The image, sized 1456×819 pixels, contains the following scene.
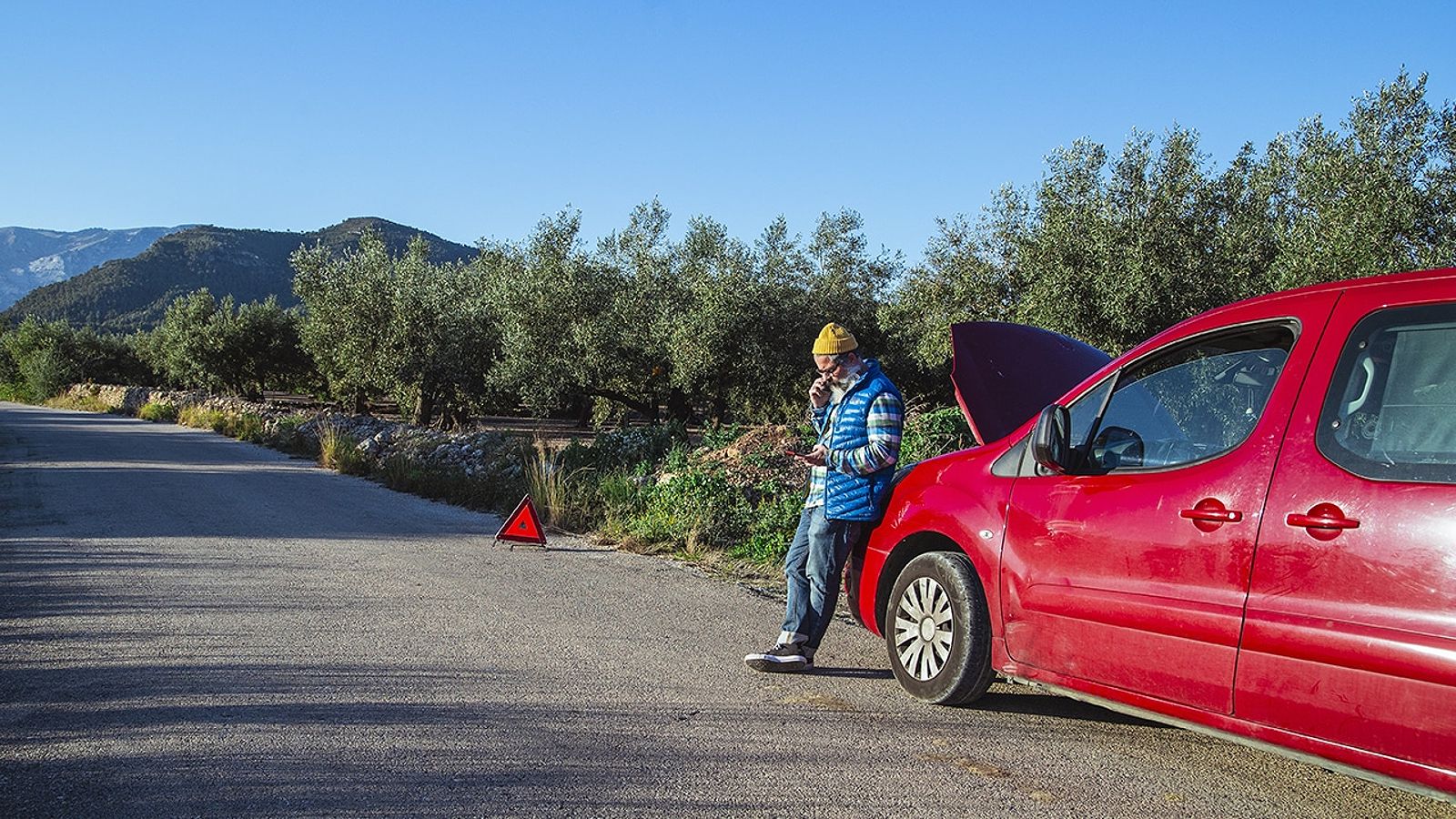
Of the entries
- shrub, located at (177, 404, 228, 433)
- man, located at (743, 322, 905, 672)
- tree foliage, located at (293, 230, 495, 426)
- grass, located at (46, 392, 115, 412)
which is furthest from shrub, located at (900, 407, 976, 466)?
grass, located at (46, 392, 115, 412)

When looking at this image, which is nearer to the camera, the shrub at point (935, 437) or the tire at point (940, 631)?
the tire at point (940, 631)

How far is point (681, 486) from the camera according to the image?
11.0 metres

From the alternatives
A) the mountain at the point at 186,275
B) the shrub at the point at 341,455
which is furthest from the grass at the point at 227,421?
the mountain at the point at 186,275

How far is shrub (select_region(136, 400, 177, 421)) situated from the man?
35.1 metres

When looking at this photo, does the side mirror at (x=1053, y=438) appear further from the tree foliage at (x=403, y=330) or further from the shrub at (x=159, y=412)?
the shrub at (x=159, y=412)

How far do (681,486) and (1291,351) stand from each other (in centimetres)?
754

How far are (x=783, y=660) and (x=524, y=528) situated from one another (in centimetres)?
511

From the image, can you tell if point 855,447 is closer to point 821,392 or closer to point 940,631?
point 821,392

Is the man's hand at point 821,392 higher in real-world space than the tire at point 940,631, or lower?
higher

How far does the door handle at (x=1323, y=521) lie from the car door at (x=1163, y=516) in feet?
0.58

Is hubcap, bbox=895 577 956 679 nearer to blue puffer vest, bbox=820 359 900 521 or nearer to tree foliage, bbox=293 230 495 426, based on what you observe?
blue puffer vest, bbox=820 359 900 521

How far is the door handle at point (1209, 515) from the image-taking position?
3.84 m

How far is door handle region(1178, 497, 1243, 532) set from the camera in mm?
3836

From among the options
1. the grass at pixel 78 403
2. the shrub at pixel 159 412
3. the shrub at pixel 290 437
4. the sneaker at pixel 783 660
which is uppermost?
the sneaker at pixel 783 660
